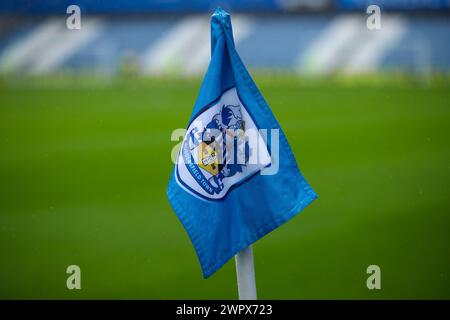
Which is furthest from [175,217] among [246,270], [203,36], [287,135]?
[203,36]

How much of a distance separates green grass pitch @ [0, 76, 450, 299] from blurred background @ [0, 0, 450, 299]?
0.02m

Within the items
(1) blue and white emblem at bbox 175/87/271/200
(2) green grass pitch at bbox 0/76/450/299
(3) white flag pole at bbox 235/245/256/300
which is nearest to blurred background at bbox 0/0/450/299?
(2) green grass pitch at bbox 0/76/450/299

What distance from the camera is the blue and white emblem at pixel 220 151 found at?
2.39 metres

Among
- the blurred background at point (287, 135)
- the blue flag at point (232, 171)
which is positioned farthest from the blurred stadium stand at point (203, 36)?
the blue flag at point (232, 171)

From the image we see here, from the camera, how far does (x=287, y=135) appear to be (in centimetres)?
943

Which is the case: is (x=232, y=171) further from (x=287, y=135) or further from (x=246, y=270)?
(x=287, y=135)

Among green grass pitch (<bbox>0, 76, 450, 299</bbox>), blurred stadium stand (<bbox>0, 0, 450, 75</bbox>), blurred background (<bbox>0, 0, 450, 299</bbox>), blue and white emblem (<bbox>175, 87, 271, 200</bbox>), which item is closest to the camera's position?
blue and white emblem (<bbox>175, 87, 271, 200</bbox>)

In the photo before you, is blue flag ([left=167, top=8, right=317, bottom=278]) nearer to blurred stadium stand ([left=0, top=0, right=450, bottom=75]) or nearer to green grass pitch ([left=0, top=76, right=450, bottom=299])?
green grass pitch ([left=0, top=76, right=450, bottom=299])

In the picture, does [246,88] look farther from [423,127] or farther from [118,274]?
[423,127]

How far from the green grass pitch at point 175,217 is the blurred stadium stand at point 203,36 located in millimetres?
8919

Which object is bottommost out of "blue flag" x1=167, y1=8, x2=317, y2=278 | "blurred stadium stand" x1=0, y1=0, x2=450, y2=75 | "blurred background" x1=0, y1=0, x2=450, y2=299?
"blue flag" x1=167, y1=8, x2=317, y2=278

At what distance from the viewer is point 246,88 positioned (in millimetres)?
2402

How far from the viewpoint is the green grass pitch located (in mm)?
4148

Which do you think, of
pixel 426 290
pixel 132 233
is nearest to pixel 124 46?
pixel 132 233
